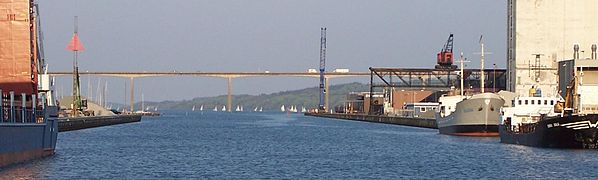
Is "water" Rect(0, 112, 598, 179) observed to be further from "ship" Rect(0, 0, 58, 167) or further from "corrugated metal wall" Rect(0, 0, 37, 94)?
"corrugated metal wall" Rect(0, 0, 37, 94)

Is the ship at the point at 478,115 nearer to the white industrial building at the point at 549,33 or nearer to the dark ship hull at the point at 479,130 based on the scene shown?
the dark ship hull at the point at 479,130

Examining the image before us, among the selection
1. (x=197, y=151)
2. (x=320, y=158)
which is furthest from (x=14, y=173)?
(x=197, y=151)

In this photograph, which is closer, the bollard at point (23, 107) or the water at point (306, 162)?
the water at point (306, 162)

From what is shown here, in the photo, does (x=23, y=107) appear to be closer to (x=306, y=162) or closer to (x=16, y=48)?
(x=16, y=48)

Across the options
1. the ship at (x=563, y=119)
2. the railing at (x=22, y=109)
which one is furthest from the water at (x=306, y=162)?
the railing at (x=22, y=109)

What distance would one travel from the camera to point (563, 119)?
57.2 meters

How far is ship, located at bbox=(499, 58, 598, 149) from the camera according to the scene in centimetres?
5784

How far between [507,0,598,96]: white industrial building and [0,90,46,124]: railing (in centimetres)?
6925

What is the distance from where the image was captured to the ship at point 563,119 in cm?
5784

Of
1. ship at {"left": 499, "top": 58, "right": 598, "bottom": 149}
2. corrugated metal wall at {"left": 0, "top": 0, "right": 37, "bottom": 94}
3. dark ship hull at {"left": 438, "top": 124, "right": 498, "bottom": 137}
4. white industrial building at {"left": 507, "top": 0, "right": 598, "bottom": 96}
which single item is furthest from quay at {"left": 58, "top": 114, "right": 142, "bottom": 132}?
corrugated metal wall at {"left": 0, "top": 0, "right": 37, "bottom": 94}

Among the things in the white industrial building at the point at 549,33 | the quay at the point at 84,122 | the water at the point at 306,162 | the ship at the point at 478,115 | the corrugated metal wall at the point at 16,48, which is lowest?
the water at the point at 306,162

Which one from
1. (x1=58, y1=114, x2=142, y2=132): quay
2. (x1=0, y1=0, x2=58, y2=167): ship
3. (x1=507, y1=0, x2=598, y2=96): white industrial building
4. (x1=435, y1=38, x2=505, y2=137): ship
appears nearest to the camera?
(x1=0, y1=0, x2=58, y2=167): ship

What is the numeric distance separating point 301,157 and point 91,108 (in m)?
125

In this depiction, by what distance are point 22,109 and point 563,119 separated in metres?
27.7
